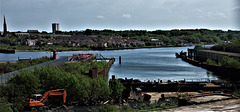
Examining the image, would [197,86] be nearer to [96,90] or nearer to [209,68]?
[96,90]

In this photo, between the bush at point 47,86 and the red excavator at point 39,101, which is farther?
the bush at point 47,86

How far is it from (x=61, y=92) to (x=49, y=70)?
3925 mm

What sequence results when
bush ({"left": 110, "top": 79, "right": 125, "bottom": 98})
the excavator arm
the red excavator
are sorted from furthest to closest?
bush ({"left": 110, "top": 79, "right": 125, "bottom": 98})
the excavator arm
the red excavator

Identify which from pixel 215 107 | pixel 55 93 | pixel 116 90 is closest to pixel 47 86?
pixel 55 93

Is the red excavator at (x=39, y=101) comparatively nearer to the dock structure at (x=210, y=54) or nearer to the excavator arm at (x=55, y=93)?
the excavator arm at (x=55, y=93)

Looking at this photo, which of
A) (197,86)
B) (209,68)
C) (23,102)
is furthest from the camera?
(209,68)

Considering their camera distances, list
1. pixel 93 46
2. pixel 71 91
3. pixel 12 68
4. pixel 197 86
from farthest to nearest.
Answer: pixel 93 46 < pixel 197 86 < pixel 12 68 < pixel 71 91

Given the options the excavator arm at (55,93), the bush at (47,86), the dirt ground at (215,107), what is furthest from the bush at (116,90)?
the dirt ground at (215,107)

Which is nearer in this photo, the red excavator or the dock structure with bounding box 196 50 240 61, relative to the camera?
the red excavator

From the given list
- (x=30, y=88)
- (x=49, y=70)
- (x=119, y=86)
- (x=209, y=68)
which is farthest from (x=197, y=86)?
(x=209, y=68)

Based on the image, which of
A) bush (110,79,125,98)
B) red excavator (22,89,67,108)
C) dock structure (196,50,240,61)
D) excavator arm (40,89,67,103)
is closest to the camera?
red excavator (22,89,67,108)

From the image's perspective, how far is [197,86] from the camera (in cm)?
3669

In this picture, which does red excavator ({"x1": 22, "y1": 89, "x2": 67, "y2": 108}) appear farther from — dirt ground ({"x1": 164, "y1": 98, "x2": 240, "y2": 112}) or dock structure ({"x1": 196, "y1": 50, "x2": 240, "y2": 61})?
dock structure ({"x1": 196, "y1": 50, "x2": 240, "y2": 61})

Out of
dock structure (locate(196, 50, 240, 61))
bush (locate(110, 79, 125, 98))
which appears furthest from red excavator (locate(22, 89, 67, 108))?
dock structure (locate(196, 50, 240, 61))
